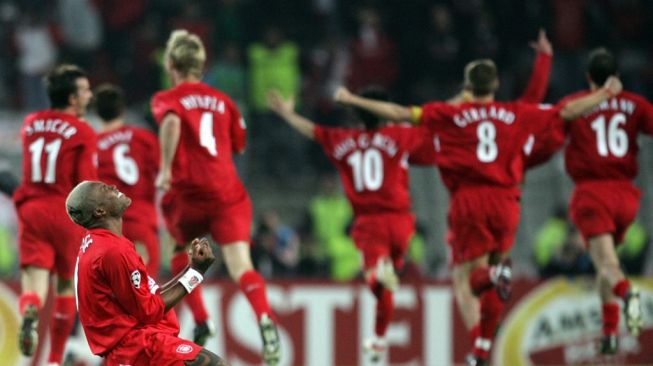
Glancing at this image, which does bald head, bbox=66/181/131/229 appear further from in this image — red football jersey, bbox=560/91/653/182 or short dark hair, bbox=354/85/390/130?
red football jersey, bbox=560/91/653/182

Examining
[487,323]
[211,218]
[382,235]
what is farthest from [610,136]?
[211,218]

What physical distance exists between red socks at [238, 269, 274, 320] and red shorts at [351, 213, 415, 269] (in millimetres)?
1542

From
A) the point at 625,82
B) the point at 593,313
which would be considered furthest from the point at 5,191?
the point at 625,82

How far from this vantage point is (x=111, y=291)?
8.60 m

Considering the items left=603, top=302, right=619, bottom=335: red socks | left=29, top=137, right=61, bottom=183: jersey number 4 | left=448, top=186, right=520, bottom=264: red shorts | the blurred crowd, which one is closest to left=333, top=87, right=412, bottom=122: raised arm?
left=448, top=186, right=520, bottom=264: red shorts

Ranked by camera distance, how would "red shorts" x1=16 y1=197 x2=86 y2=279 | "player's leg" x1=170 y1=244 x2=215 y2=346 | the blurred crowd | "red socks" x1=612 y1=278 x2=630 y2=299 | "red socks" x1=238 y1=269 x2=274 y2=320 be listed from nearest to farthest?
"red shorts" x1=16 y1=197 x2=86 y2=279 → "red socks" x1=238 y1=269 x2=274 y2=320 → "player's leg" x1=170 y1=244 x2=215 y2=346 → "red socks" x1=612 y1=278 x2=630 y2=299 → the blurred crowd

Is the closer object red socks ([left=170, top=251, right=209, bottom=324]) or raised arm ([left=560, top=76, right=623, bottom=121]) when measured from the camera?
raised arm ([left=560, top=76, right=623, bottom=121])

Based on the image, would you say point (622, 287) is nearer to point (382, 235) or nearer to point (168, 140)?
point (382, 235)

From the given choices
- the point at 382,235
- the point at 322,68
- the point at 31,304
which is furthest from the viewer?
the point at 322,68

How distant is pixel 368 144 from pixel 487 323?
201 cm

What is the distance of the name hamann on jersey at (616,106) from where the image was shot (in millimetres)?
12125

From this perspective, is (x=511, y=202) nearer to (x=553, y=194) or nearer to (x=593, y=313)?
(x=593, y=313)

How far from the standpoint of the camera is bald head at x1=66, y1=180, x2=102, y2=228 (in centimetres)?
871

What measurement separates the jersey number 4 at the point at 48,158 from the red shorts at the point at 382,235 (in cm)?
302
